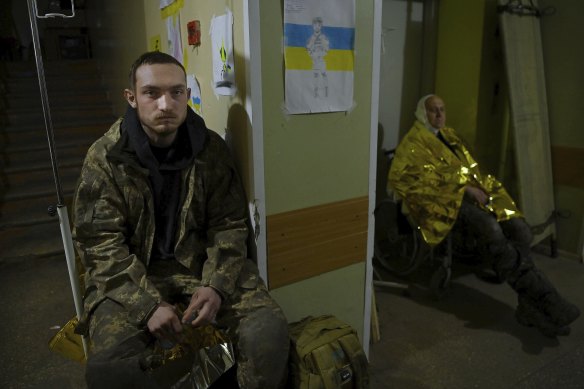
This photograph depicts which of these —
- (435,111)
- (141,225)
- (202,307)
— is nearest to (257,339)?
(202,307)

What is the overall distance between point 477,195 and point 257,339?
1.74 m

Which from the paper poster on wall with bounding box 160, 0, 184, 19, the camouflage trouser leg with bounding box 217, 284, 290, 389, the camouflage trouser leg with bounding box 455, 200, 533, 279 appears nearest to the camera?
the camouflage trouser leg with bounding box 217, 284, 290, 389

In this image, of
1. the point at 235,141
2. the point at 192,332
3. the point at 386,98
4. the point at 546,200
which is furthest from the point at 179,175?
the point at 546,200

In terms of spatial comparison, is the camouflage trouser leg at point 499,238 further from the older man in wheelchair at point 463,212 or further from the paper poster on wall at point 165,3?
the paper poster on wall at point 165,3

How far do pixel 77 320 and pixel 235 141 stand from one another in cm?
87

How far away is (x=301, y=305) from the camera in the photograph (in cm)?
179

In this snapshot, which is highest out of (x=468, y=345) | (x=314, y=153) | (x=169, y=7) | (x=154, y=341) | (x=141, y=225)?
(x=169, y=7)

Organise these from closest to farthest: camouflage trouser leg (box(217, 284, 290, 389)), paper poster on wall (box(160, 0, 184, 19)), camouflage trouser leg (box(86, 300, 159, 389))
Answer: camouflage trouser leg (box(86, 300, 159, 389)) → camouflage trouser leg (box(217, 284, 290, 389)) → paper poster on wall (box(160, 0, 184, 19))

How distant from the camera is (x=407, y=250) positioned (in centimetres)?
308

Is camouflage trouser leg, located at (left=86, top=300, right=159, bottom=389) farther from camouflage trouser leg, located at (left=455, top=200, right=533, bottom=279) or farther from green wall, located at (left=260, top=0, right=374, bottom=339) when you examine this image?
camouflage trouser leg, located at (left=455, top=200, right=533, bottom=279)

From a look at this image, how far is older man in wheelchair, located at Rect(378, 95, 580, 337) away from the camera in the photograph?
2232mm

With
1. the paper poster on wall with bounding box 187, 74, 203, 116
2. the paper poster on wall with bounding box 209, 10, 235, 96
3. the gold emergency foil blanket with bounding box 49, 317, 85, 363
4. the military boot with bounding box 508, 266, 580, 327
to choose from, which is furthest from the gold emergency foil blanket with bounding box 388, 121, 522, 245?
the gold emergency foil blanket with bounding box 49, 317, 85, 363

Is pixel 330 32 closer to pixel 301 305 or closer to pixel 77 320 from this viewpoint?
pixel 301 305

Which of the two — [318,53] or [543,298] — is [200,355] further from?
[543,298]
